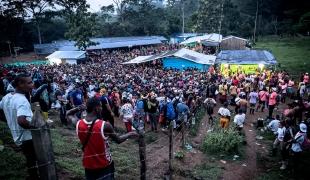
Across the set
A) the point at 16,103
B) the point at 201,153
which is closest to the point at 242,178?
the point at 201,153

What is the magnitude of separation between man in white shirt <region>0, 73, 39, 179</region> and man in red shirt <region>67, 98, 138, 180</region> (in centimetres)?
68

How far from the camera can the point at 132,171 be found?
23.1 ft

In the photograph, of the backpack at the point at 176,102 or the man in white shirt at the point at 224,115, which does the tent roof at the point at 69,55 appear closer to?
the backpack at the point at 176,102

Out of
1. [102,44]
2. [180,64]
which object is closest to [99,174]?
[180,64]

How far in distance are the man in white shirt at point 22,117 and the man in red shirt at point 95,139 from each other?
0.68 m

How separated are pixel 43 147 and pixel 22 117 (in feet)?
1.50

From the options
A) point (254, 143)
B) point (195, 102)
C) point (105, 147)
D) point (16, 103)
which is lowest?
point (254, 143)

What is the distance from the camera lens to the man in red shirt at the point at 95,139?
361 cm

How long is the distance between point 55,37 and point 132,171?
178ft

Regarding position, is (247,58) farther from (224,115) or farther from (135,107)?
(135,107)

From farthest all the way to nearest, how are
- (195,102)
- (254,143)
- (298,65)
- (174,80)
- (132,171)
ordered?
(298,65) < (174,80) < (195,102) < (254,143) < (132,171)

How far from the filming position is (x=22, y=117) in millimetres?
3688

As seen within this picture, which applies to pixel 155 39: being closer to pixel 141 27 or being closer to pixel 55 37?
pixel 141 27

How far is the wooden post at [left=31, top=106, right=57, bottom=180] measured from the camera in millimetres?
3557
